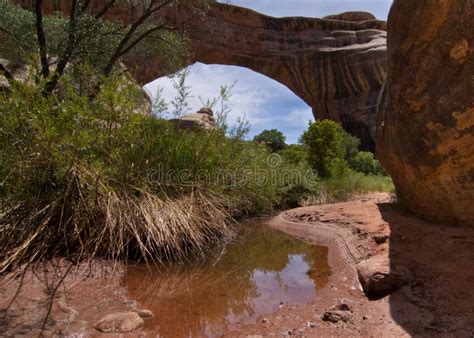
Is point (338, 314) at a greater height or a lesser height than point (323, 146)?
lesser

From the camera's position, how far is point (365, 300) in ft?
10.2

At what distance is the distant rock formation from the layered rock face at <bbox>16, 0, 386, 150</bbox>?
36.0 feet

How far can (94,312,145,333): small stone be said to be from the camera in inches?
97.4

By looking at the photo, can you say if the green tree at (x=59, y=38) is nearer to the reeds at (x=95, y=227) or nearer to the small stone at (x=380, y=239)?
the reeds at (x=95, y=227)

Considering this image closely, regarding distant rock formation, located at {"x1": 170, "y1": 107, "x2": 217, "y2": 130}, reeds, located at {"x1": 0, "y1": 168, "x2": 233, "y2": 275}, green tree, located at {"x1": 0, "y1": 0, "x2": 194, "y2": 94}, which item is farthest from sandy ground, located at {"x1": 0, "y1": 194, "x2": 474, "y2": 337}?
green tree, located at {"x1": 0, "y1": 0, "x2": 194, "y2": 94}

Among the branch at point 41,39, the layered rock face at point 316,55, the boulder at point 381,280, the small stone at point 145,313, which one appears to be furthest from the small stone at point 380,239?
the layered rock face at point 316,55

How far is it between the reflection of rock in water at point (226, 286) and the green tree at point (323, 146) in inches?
246

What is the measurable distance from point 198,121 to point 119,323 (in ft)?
23.8

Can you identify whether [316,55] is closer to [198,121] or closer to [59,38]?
[198,121]

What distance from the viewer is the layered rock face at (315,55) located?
2077 cm

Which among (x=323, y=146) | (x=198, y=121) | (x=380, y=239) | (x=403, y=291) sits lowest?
(x=403, y=291)

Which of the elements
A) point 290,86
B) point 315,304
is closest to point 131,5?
point 315,304

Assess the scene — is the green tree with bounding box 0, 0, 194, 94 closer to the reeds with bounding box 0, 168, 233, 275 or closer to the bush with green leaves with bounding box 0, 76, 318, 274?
the bush with green leaves with bounding box 0, 76, 318, 274

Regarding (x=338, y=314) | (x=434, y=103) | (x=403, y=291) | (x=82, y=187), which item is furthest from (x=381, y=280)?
(x=82, y=187)
